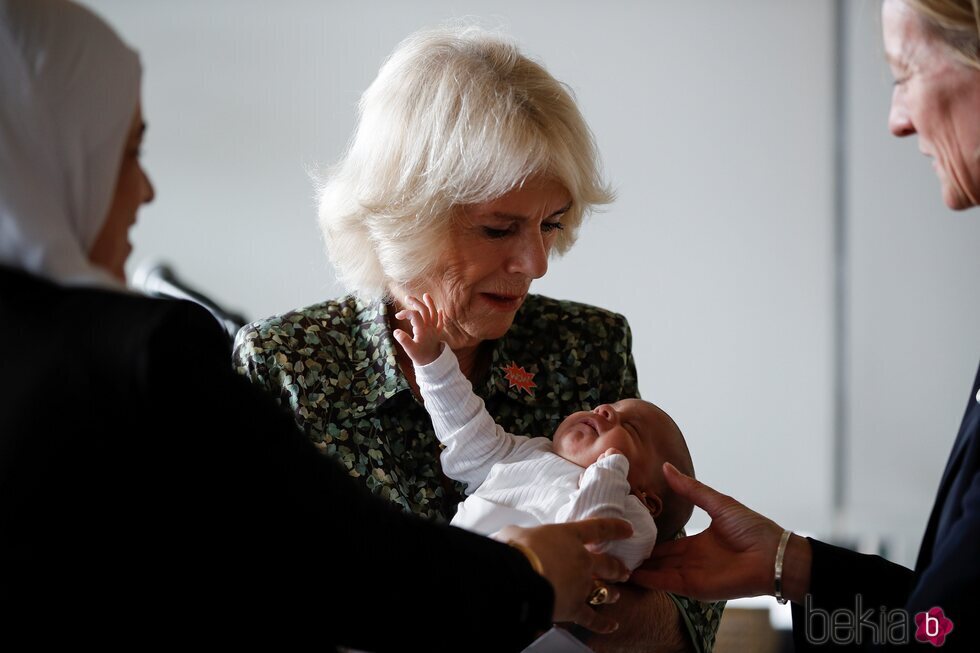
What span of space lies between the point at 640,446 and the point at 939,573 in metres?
0.65

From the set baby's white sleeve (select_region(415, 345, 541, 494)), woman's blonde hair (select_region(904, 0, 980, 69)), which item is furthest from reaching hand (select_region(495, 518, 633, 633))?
woman's blonde hair (select_region(904, 0, 980, 69))

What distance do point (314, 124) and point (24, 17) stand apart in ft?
10.7

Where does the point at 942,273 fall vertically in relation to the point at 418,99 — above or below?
below

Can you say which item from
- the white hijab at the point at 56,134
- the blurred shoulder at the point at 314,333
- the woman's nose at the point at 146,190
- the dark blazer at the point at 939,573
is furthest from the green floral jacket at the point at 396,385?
the white hijab at the point at 56,134

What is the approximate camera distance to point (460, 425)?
1932 mm

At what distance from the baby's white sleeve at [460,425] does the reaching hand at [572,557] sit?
35 cm

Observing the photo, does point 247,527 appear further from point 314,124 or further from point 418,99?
point 314,124

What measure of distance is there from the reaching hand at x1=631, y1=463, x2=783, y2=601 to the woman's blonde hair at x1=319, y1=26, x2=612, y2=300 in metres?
0.66

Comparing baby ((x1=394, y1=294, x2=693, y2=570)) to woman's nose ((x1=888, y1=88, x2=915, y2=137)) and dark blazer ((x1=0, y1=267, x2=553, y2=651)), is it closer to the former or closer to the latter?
dark blazer ((x1=0, y1=267, x2=553, y2=651))

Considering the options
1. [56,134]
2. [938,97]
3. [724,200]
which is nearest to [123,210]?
[56,134]

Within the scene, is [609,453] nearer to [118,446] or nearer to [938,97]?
[938,97]

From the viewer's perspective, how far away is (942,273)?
4039mm

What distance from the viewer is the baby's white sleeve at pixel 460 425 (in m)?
1.92

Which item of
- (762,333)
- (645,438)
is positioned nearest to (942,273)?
(762,333)
